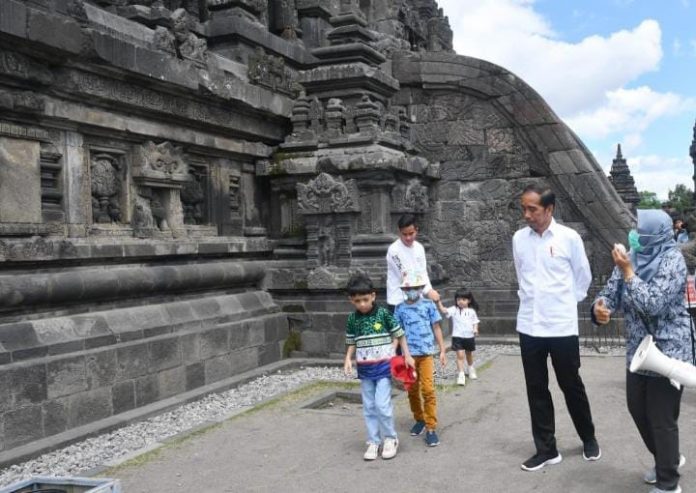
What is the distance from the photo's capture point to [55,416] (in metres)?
5.67

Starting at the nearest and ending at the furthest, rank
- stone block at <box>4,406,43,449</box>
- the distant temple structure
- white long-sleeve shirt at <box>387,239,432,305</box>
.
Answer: stone block at <box>4,406,43,449</box>, white long-sleeve shirt at <box>387,239,432,305</box>, the distant temple structure

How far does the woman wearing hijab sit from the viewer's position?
3896 millimetres

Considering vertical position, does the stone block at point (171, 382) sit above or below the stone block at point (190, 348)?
below

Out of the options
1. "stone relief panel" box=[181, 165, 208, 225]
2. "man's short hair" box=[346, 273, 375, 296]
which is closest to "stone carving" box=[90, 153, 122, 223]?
"stone relief panel" box=[181, 165, 208, 225]

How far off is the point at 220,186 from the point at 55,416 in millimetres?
3715

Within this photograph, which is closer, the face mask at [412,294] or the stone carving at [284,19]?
the face mask at [412,294]

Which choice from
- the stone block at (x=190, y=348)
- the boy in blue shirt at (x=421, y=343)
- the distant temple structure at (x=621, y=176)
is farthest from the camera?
the distant temple structure at (x=621, y=176)

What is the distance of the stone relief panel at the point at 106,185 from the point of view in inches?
271

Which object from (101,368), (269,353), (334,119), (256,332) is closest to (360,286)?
(101,368)

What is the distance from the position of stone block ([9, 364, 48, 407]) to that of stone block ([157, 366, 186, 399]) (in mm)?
1355

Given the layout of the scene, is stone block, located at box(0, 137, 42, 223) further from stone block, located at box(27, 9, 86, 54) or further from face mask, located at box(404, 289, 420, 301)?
face mask, located at box(404, 289, 420, 301)

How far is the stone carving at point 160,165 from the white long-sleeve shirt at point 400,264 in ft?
9.55

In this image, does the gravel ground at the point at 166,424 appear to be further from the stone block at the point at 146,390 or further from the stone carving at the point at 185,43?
the stone carving at the point at 185,43

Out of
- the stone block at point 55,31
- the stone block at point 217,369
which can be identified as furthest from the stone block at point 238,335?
the stone block at point 55,31
